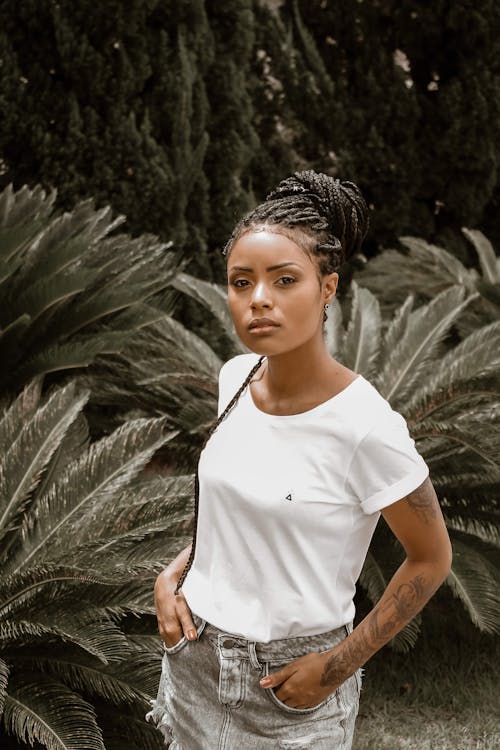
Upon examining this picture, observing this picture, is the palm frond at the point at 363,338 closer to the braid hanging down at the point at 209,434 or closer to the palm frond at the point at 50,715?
the palm frond at the point at 50,715

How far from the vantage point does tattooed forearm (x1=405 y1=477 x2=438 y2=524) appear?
1.39 metres

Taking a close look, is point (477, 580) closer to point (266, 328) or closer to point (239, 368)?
point (239, 368)

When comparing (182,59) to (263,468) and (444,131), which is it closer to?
(444,131)

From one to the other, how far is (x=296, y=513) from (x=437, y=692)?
2500mm

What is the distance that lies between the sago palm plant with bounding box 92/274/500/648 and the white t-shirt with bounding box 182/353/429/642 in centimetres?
205

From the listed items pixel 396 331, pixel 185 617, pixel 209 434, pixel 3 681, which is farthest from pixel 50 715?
pixel 396 331

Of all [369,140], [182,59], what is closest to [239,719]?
[182,59]

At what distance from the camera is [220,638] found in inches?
59.4

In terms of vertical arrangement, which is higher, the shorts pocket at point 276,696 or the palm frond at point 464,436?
the shorts pocket at point 276,696

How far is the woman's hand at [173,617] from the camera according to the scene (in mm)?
1575

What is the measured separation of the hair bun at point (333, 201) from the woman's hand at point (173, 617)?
2.27 ft

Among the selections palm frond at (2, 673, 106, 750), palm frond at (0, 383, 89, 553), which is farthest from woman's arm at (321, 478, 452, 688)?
palm frond at (0, 383, 89, 553)

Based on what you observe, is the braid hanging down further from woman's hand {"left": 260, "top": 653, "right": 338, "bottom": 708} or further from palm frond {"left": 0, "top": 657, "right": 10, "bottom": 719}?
palm frond {"left": 0, "top": 657, "right": 10, "bottom": 719}

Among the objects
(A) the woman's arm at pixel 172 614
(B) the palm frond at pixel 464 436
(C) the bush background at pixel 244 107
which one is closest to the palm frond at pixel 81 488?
(B) the palm frond at pixel 464 436
